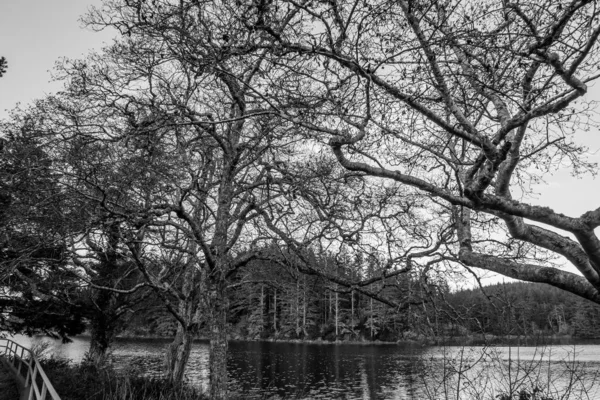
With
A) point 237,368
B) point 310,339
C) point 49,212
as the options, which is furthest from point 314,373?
point 310,339

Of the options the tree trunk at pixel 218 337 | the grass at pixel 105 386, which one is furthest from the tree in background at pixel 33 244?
the tree trunk at pixel 218 337

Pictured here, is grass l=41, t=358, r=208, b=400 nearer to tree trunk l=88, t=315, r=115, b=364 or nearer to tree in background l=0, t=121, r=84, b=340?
tree in background l=0, t=121, r=84, b=340

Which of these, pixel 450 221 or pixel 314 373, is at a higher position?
pixel 450 221

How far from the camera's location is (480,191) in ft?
16.8

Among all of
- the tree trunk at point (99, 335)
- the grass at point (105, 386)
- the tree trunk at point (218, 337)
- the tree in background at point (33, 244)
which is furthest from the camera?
the tree trunk at point (99, 335)

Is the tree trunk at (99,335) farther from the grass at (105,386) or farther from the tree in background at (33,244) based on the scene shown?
the grass at (105,386)

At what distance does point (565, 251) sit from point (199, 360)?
36.2 meters

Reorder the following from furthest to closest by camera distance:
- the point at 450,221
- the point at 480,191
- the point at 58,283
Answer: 1. the point at 58,283
2. the point at 450,221
3. the point at 480,191

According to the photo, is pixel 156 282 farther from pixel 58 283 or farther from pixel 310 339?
pixel 310 339

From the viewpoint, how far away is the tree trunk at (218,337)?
10.0 m

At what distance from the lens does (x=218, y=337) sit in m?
10.3

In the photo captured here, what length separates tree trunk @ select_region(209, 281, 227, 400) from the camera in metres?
10.0

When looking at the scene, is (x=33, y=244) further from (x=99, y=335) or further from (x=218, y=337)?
(x=99, y=335)

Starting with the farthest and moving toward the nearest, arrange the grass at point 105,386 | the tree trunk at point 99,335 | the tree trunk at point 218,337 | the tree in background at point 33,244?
the tree trunk at point 99,335 < the tree trunk at point 218,337 < the grass at point 105,386 < the tree in background at point 33,244
